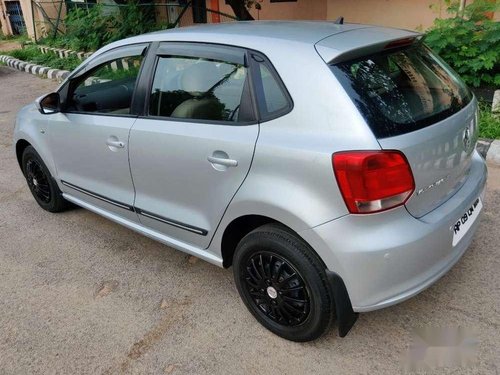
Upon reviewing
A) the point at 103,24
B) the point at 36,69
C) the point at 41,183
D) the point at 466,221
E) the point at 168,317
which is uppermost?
the point at 466,221

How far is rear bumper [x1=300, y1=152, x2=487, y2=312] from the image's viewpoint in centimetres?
194

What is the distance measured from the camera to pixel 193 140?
243 centimetres

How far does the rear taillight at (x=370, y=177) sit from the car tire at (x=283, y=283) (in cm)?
36

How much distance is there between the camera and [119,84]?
335 centimetres

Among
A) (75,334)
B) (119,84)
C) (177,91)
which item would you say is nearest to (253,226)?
(177,91)

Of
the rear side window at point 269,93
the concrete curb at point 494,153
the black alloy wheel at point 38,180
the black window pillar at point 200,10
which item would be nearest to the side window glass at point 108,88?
the black alloy wheel at point 38,180

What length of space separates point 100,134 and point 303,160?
5.34 ft

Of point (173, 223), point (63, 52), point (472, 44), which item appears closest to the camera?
point (173, 223)

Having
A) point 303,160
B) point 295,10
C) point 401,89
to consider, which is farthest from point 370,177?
point 295,10

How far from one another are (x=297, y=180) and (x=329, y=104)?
0.37 metres

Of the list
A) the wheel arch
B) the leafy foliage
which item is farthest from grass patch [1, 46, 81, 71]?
the wheel arch

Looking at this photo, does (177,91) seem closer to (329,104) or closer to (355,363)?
(329,104)

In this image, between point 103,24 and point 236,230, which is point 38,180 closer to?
point 236,230

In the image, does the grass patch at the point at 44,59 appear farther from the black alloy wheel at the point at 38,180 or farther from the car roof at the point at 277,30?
the car roof at the point at 277,30
